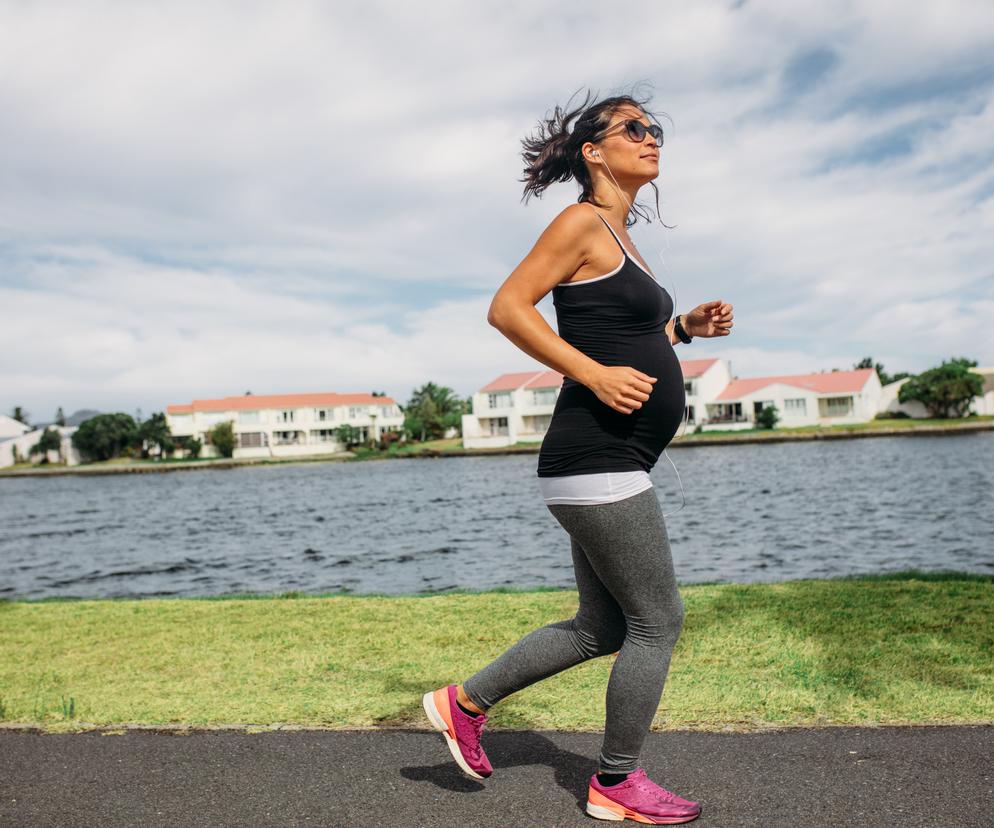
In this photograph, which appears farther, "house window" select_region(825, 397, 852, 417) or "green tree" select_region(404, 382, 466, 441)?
"green tree" select_region(404, 382, 466, 441)

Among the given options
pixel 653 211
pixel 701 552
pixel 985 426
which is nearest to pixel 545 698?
pixel 653 211

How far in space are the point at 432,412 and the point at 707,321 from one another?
96.8 meters

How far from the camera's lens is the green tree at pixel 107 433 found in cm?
10050

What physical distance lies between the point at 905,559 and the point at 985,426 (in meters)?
59.3

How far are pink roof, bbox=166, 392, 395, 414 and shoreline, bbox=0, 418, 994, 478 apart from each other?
8881 mm

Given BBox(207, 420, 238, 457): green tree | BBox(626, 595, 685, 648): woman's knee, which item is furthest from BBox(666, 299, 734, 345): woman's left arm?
BBox(207, 420, 238, 457): green tree

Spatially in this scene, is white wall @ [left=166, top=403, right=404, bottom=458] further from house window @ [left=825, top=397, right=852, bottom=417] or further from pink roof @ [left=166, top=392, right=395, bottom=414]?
house window @ [left=825, top=397, right=852, bottom=417]

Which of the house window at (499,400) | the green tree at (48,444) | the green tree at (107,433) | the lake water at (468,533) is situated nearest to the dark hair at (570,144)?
the lake water at (468,533)

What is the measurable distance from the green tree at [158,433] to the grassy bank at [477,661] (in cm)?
9574

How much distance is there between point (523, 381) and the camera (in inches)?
3435

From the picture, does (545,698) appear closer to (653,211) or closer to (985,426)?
(653,211)

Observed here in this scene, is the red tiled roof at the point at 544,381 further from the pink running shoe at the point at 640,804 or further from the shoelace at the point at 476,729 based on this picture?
the pink running shoe at the point at 640,804

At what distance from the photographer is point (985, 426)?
66625mm

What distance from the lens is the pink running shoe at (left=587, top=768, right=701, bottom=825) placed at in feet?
9.68
